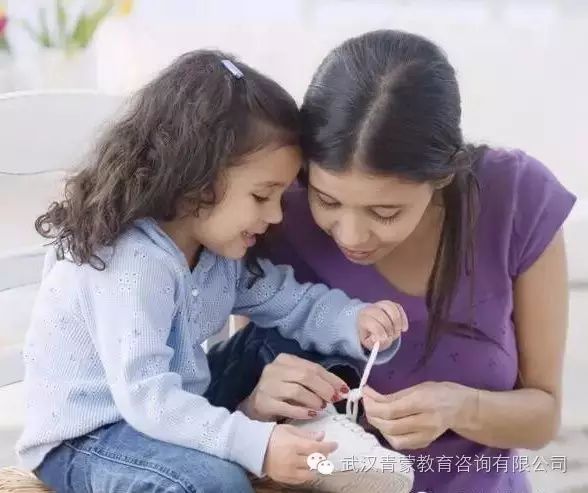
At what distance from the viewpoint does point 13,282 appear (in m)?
1.26

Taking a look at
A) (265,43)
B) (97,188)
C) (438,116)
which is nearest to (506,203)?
(438,116)

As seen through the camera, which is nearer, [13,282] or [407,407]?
[407,407]

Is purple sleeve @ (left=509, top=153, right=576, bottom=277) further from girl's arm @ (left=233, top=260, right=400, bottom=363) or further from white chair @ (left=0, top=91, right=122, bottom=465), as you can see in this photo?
white chair @ (left=0, top=91, right=122, bottom=465)

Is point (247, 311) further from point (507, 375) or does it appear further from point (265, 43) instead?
point (265, 43)

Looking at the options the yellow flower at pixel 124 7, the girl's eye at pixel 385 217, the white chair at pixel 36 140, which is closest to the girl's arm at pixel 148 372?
the girl's eye at pixel 385 217

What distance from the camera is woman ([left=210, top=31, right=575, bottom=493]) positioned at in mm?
909

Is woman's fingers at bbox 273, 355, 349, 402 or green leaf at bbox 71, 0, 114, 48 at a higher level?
woman's fingers at bbox 273, 355, 349, 402

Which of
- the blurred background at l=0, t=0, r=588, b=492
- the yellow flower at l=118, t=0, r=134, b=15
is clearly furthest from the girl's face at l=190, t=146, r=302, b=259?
the yellow flower at l=118, t=0, r=134, b=15

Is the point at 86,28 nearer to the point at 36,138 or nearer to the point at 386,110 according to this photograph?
the point at 36,138

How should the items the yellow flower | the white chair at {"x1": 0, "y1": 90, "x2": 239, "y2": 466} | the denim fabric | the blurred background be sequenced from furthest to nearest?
the yellow flower
the blurred background
the white chair at {"x1": 0, "y1": 90, "x2": 239, "y2": 466}
the denim fabric

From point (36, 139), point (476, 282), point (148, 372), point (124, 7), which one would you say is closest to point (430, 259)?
point (476, 282)

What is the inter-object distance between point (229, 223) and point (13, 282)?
45 cm

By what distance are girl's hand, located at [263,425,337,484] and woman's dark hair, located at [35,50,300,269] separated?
0.21 m

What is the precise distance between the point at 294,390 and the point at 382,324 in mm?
115
